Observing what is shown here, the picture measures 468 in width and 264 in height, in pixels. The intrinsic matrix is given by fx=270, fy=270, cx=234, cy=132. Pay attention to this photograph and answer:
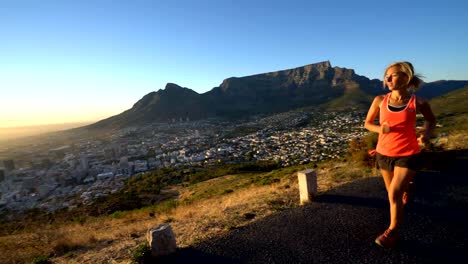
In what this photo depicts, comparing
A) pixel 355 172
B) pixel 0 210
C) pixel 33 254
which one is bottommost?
pixel 0 210

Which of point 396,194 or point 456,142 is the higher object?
point 396,194

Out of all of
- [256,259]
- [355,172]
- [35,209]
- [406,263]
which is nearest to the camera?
[406,263]

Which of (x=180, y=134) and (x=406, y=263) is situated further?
(x=180, y=134)

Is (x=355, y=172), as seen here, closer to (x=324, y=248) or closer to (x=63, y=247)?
(x=324, y=248)

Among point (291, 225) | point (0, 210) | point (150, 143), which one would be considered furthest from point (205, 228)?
point (150, 143)

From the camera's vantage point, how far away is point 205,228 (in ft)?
20.8

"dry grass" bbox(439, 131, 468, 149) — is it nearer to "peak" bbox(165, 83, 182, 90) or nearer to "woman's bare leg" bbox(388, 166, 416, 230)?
"woman's bare leg" bbox(388, 166, 416, 230)

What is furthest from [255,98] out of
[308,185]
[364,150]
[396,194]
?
[396,194]

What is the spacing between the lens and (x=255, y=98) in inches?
7067

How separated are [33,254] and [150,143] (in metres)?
78.9

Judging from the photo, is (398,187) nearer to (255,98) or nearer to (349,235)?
(349,235)

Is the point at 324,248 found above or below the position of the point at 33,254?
above

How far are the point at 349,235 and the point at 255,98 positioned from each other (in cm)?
17684

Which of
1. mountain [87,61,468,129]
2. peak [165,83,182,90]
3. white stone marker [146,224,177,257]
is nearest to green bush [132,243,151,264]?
white stone marker [146,224,177,257]
